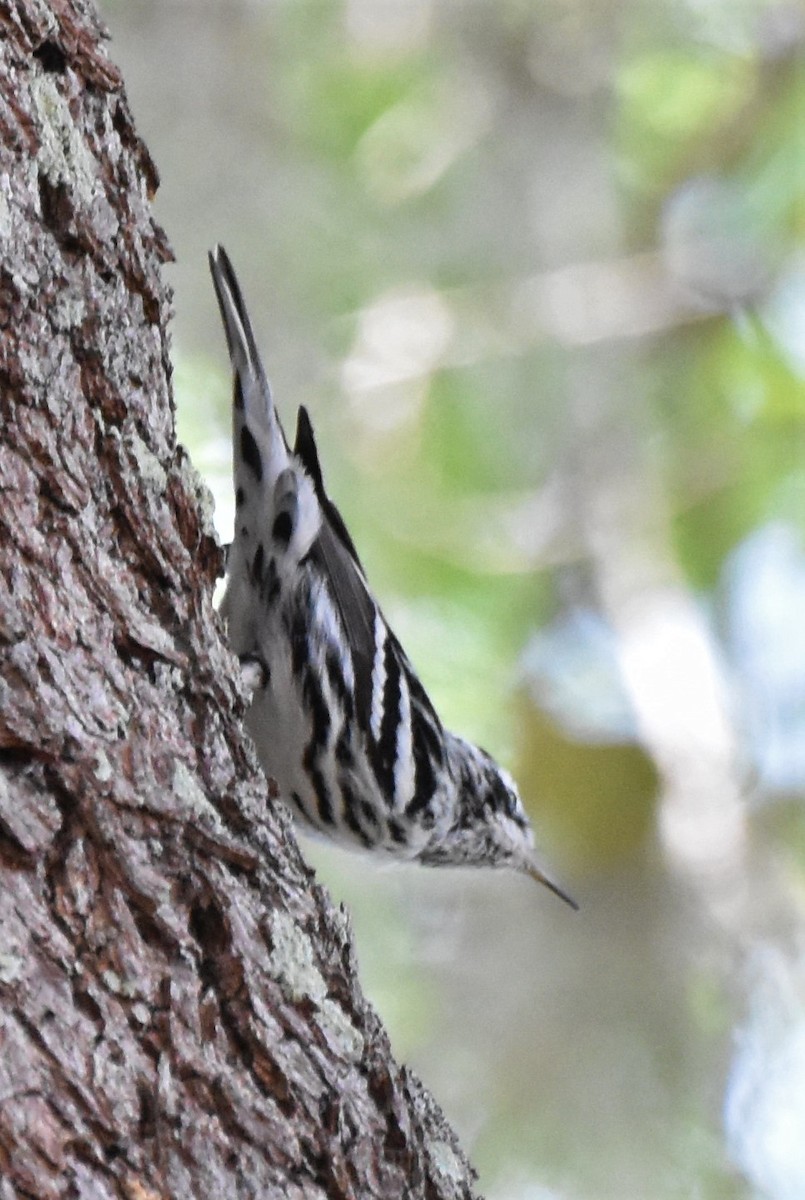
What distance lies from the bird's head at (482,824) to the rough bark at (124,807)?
6.72ft

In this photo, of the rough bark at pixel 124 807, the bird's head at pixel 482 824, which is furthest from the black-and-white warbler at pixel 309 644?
the rough bark at pixel 124 807

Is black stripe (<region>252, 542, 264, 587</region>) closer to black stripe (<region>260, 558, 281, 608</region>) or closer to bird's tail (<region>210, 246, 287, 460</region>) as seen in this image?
black stripe (<region>260, 558, 281, 608</region>)

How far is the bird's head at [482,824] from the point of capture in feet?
14.1

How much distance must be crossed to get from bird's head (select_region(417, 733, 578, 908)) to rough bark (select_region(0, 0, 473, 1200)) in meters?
2.05

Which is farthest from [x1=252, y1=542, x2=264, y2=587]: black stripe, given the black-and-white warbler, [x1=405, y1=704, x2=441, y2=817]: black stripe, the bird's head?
the bird's head

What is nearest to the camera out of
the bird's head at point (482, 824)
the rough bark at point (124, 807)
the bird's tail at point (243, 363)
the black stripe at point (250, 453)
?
the rough bark at point (124, 807)

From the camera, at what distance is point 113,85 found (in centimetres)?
223

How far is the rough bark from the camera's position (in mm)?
1754

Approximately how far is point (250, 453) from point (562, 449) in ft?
9.44

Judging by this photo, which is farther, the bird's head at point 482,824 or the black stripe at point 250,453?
the bird's head at point 482,824

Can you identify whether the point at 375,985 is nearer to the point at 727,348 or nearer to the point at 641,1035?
the point at 641,1035

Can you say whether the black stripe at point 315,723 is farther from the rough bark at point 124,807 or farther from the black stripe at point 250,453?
the rough bark at point 124,807

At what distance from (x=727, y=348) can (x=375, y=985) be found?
274cm

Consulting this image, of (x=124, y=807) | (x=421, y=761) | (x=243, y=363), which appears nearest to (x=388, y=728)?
(x=421, y=761)
